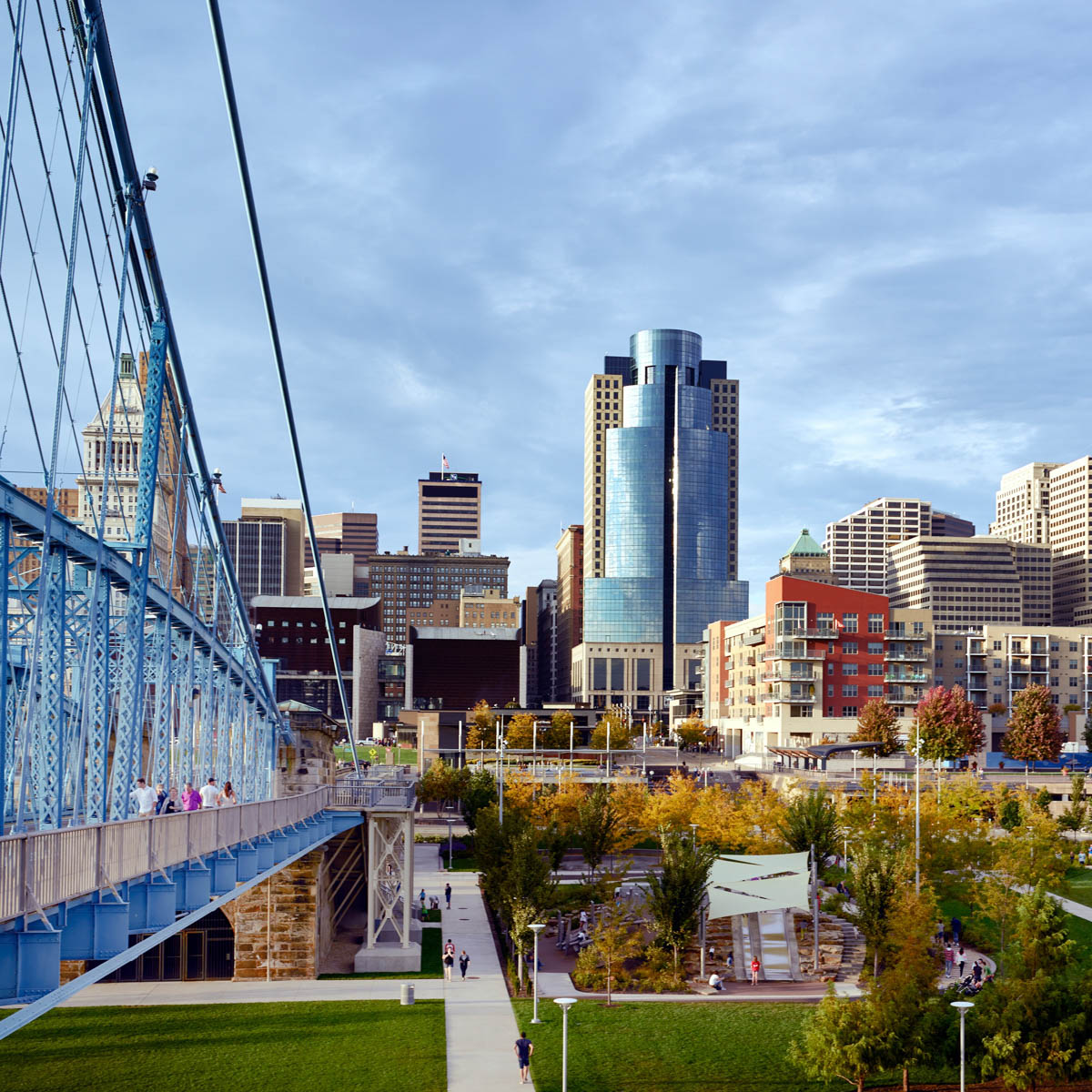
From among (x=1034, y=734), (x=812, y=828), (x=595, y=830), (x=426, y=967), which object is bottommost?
(x=426, y=967)

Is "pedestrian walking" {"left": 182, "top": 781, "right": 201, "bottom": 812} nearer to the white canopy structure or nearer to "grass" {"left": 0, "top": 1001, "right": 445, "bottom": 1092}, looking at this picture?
"grass" {"left": 0, "top": 1001, "right": 445, "bottom": 1092}

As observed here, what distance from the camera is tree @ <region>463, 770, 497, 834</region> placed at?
3287 inches

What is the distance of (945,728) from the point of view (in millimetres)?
120625

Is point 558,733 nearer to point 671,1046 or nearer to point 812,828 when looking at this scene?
point 812,828

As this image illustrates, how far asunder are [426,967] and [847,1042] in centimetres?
2168

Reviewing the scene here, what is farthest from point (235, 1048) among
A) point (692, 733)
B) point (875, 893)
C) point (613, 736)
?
point (692, 733)

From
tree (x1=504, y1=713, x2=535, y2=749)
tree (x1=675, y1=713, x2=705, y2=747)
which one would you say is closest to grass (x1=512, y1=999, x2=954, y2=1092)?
tree (x1=504, y1=713, x2=535, y2=749)

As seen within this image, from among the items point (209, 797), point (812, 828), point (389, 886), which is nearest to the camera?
point (209, 797)

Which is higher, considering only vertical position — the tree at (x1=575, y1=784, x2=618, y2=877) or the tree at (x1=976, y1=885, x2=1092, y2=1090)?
the tree at (x1=575, y1=784, x2=618, y2=877)

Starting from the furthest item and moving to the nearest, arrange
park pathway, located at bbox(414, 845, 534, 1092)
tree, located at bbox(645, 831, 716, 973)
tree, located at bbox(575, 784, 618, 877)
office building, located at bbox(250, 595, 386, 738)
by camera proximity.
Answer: office building, located at bbox(250, 595, 386, 738), tree, located at bbox(575, 784, 618, 877), tree, located at bbox(645, 831, 716, 973), park pathway, located at bbox(414, 845, 534, 1092)

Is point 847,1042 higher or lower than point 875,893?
lower

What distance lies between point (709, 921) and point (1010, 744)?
82.2m

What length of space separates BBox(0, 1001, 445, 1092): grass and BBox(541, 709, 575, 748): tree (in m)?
105

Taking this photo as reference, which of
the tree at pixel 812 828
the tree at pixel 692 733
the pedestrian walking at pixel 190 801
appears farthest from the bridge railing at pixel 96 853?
the tree at pixel 692 733
